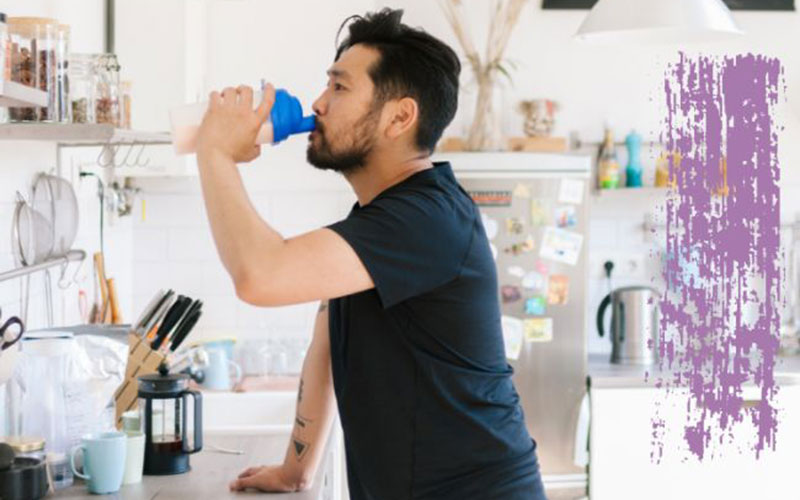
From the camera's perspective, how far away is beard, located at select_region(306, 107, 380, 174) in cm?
189

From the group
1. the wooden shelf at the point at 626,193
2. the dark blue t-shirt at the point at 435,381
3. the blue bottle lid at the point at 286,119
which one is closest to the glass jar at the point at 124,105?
the blue bottle lid at the point at 286,119

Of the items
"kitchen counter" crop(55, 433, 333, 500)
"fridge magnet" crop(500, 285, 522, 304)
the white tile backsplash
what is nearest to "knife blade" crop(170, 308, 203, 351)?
"kitchen counter" crop(55, 433, 333, 500)

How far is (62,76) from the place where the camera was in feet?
7.54

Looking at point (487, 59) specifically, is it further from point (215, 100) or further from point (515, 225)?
point (215, 100)

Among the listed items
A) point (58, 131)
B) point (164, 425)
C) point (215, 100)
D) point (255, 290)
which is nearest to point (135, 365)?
point (164, 425)

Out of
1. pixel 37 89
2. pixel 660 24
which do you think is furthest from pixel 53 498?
pixel 660 24

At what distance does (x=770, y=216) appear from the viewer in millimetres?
4965

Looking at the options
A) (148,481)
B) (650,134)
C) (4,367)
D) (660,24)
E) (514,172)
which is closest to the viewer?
(4,367)

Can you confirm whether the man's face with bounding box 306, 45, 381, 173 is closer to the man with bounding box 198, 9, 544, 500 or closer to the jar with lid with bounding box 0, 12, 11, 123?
the man with bounding box 198, 9, 544, 500

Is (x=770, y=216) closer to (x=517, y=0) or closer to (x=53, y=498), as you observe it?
(x=517, y=0)

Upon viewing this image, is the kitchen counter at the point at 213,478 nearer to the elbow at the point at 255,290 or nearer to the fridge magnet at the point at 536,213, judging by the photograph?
the elbow at the point at 255,290

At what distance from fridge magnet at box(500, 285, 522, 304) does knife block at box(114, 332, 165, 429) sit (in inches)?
78.7

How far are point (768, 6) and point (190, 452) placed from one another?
3.58m

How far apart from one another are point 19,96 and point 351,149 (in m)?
0.52
